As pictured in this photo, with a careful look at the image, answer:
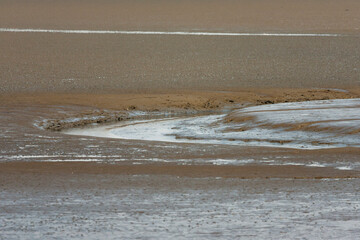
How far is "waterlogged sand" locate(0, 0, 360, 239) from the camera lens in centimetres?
511

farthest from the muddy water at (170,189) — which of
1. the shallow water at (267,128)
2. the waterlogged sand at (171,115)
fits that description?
the shallow water at (267,128)

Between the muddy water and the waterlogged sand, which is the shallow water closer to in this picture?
the waterlogged sand

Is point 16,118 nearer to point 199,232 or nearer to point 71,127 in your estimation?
point 71,127

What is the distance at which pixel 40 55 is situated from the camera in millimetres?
16969

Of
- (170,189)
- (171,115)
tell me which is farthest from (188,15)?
(170,189)

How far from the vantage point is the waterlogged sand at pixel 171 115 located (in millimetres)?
5105

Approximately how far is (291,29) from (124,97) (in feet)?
34.8

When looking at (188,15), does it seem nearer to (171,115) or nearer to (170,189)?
(171,115)

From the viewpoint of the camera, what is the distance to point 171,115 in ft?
37.0

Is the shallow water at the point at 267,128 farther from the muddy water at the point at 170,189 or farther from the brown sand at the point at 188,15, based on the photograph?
the brown sand at the point at 188,15

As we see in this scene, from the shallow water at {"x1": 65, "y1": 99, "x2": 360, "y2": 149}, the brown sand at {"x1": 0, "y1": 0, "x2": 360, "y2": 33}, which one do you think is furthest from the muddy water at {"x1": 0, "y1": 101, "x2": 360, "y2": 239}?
the brown sand at {"x1": 0, "y1": 0, "x2": 360, "y2": 33}

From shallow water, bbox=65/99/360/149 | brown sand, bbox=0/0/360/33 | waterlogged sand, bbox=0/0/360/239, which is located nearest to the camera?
waterlogged sand, bbox=0/0/360/239

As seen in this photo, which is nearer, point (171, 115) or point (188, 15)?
point (171, 115)

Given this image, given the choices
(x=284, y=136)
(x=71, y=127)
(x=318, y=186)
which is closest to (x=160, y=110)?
(x=71, y=127)
